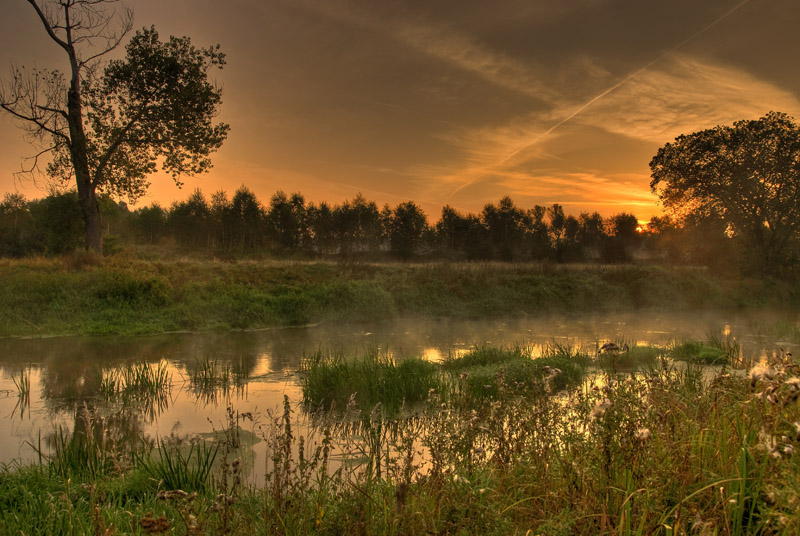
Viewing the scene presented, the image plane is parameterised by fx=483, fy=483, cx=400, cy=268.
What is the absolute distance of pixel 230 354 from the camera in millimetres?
12234

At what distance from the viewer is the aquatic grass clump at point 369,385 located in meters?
7.57

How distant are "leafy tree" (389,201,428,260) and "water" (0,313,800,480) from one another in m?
41.1

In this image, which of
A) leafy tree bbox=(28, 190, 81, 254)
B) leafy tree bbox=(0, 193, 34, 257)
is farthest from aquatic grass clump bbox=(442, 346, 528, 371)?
leafy tree bbox=(0, 193, 34, 257)

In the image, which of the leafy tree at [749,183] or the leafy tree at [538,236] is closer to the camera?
the leafy tree at [749,183]

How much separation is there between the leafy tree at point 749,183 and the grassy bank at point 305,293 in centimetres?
315

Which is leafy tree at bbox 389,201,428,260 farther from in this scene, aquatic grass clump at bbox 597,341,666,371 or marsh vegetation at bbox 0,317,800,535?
marsh vegetation at bbox 0,317,800,535

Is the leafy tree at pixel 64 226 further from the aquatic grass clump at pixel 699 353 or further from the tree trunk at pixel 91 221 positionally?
the aquatic grass clump at pixel 699 353

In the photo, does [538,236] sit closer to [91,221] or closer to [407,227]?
[407,227]

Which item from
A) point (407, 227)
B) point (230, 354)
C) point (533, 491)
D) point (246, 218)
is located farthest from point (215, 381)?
point (407, 227)

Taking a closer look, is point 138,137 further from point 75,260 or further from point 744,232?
point 744,232

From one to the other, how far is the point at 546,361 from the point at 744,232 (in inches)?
1159

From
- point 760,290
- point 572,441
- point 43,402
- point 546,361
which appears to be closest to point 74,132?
point 43,402

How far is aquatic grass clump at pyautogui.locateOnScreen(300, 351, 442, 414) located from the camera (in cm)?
757

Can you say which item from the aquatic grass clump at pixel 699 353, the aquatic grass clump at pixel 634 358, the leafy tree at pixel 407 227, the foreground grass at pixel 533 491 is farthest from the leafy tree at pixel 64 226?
the leafy tree at pixel 407 227
